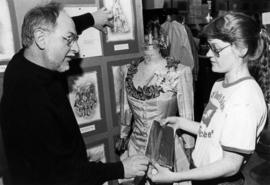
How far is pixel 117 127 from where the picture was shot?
207cm

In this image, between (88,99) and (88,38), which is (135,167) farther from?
(88,38)

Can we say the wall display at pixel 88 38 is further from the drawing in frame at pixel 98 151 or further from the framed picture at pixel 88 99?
the drawing in frame at pixel 98 151

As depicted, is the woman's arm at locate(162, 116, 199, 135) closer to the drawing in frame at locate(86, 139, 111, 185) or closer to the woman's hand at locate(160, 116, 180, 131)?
the woman's hand at locate(160, 116, 180, 131)

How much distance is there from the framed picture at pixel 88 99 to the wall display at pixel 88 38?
0.34ft

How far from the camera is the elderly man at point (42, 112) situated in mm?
1106

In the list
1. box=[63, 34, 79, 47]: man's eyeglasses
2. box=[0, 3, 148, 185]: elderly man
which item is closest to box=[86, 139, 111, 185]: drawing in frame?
box=[0, 3, 148, 185]: elderly man

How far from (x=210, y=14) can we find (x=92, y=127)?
8.26ft

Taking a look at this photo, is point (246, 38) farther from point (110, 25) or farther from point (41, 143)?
point (110, 25)

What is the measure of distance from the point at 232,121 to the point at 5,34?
3.92 feet

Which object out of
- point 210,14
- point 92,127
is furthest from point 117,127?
point 210,14

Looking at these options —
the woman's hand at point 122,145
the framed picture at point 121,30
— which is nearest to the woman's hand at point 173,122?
the woman's hand at point 122,145

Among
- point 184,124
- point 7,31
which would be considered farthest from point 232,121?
point 7,31

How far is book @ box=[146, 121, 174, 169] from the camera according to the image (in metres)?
1.26

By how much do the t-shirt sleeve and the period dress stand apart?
A: 1.98ft
